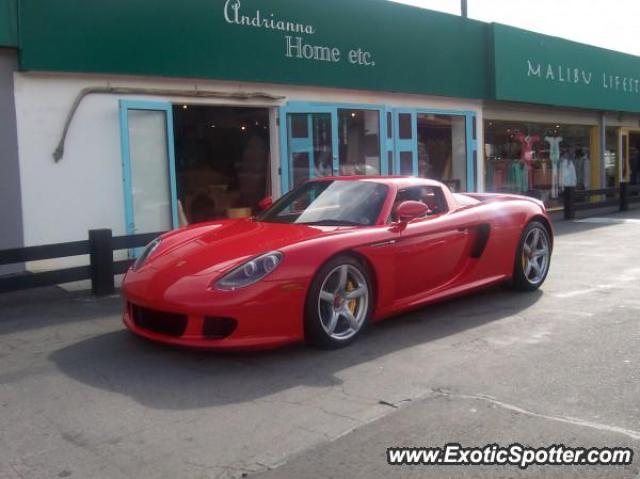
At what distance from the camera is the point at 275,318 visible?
462cm

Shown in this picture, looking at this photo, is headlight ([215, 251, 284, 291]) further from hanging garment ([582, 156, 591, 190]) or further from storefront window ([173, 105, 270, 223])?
hanging garment ([582, 156, 591, 190])

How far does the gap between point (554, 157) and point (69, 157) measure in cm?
1436

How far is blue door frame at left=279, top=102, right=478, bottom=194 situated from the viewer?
Answer: 1147cm

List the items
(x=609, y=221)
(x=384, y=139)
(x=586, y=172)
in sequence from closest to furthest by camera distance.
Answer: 1. (x=384, y=139)
2. (x=609, y=221)
3. (x=586, y=172)

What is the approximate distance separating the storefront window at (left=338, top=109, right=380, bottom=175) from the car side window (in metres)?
6.14

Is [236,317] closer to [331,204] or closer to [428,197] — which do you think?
[331,204]

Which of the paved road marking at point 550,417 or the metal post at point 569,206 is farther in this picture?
the metal post at point 569,206

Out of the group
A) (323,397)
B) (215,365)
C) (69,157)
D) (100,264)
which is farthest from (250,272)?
(69,157)

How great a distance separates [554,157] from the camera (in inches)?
758

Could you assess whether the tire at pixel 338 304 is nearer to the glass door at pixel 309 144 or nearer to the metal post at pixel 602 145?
the glass door at pixel 309 144

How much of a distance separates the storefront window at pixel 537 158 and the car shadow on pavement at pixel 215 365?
38.2 feet

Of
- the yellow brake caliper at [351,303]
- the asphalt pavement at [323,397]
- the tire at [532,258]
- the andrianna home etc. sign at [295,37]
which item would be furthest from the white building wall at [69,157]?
the tire at [532,258]

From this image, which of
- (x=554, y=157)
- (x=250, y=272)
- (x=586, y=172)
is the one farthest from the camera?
(x=586, y=172)

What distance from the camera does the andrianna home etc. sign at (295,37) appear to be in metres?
10.5
